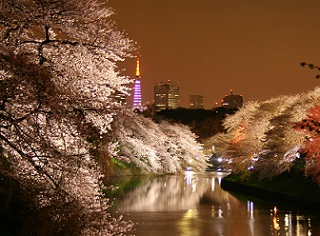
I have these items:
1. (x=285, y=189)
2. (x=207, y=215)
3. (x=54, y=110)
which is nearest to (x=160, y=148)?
(x=285, y=189)

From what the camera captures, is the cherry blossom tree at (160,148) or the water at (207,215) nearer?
the water at (207,215)

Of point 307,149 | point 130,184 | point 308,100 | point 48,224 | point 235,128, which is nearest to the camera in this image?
point 48,224

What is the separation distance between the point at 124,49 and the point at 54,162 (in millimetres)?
3283

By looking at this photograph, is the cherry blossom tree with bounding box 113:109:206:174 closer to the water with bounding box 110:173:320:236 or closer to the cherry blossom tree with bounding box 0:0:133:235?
the water with bounding box 110:173:320:236

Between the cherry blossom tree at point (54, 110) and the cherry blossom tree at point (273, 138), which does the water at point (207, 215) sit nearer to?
the cherry blossom tree at point (273, 138)

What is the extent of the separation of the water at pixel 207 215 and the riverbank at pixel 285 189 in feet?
5.32

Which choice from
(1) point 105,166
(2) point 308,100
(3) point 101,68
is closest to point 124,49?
(3) point 101,68

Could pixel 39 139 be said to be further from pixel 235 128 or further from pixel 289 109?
pixel 235 128

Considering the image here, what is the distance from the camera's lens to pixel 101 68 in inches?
505

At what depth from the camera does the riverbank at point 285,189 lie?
28.1 meters

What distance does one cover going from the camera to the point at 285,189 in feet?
104

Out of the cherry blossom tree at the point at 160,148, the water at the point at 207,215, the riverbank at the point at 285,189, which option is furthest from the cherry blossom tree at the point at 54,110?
the cherry blossom tree at the point at 160,148

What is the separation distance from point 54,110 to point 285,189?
78.2 ft

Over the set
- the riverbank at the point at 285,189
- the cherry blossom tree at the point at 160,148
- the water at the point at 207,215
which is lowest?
the water at the point at 207,215
